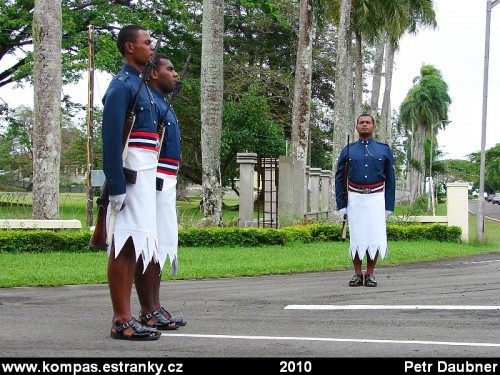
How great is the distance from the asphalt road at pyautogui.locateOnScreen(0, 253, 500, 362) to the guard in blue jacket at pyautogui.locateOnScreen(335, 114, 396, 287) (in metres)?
0.51

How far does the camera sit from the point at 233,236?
17.5m

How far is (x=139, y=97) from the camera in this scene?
20.1ft

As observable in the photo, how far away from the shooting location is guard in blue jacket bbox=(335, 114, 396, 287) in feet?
32.3

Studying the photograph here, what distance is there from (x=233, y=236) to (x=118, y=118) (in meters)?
11.8

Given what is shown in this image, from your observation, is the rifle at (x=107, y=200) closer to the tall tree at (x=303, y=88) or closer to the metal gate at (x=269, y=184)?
the metal gate at (x=269, y=184)

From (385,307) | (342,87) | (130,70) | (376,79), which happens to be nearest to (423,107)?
(376,79)

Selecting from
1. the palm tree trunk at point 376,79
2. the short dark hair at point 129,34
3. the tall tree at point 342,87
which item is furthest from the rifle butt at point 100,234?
the palm tree trunk at point 376,79

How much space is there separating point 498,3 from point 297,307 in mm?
17964

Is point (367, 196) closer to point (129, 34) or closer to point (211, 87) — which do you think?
point (129, 34)

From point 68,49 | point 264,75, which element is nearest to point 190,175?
point 264,75

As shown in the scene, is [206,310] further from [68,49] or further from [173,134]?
[68,49]

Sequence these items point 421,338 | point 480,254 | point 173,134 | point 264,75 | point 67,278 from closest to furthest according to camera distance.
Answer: point 421,338, point 173,134, point 67,278, point 480,254, point 264,75

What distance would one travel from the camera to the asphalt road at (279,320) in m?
5.49

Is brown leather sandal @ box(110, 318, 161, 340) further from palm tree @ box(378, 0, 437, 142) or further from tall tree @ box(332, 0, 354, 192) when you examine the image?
palm tree @ box(378, 0, 437, 142)
